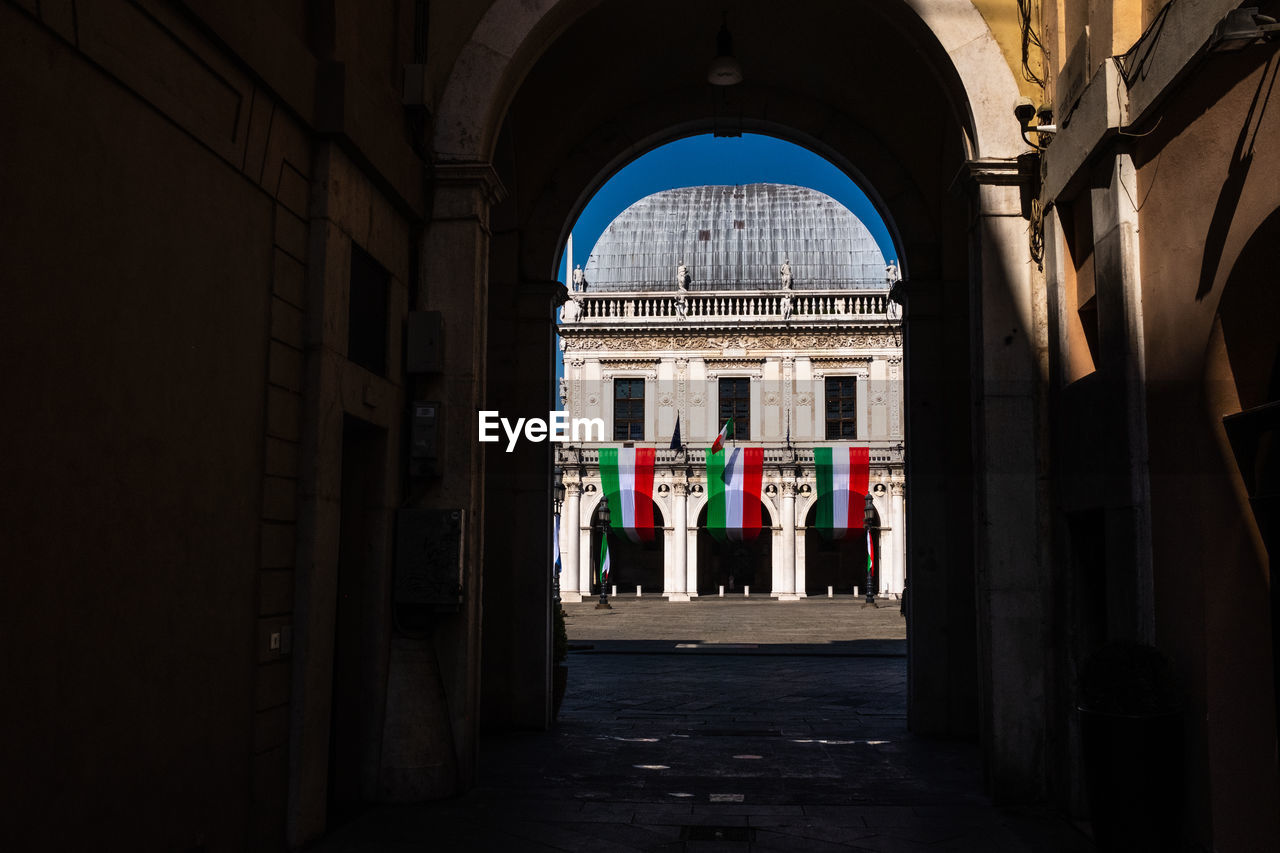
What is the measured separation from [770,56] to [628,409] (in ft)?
114

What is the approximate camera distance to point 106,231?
4645 millimetres

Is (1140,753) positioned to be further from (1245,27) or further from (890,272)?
(890,272)

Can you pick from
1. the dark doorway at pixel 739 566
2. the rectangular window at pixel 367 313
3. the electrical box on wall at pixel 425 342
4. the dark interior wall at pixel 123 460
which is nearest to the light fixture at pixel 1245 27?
the dark interior wall at pixel 123 460

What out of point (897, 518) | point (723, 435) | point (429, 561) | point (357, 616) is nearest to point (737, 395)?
point (723, 435)

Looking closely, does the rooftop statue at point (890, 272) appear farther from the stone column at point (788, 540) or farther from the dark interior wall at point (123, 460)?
the dark interior wall at point (123, 460)

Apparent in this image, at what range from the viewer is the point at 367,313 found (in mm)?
7594

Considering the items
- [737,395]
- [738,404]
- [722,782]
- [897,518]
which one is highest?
[737,395]

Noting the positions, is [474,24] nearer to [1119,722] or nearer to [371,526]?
[371,526]

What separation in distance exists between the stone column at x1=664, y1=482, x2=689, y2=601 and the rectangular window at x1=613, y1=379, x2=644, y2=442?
288 cm

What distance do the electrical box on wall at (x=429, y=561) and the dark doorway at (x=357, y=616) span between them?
0.48 feet

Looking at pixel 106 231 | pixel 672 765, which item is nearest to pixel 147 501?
pixel 106 231

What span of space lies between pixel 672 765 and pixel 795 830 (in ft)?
7.54

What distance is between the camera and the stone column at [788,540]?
44500 mm

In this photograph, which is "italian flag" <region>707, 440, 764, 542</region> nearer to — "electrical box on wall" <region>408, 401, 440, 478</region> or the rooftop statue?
the rooftop statue
